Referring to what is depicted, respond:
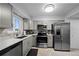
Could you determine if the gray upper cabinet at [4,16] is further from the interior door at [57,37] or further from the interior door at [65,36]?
the interior door at [65,36]

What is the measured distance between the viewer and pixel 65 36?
559 centimetres

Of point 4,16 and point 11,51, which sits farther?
point 4,16

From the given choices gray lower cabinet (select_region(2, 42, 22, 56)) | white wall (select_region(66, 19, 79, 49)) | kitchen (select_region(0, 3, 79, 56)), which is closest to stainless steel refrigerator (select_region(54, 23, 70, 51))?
kitchen (select_region(0, 3, 79, 56))

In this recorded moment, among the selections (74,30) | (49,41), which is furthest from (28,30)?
(74,30)

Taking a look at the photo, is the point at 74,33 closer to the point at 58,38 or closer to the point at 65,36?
the point at 65,36

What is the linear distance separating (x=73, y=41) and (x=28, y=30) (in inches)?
127

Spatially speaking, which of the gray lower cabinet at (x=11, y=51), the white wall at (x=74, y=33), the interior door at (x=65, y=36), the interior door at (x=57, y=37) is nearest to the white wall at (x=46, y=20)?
the white wall at (x=74, y=33)


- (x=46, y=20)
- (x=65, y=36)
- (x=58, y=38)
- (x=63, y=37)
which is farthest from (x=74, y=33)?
(x=46, y=20)

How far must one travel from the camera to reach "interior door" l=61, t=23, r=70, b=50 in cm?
556

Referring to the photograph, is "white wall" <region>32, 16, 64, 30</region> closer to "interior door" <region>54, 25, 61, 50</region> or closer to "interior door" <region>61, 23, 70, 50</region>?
"interior door" <region>54, 25, 61, 50</region>

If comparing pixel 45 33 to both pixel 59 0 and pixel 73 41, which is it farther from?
pixel 59 0

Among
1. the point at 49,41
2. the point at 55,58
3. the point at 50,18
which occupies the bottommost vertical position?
the point at 49,41

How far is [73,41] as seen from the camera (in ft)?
20.0

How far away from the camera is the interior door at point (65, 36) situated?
556 cm
